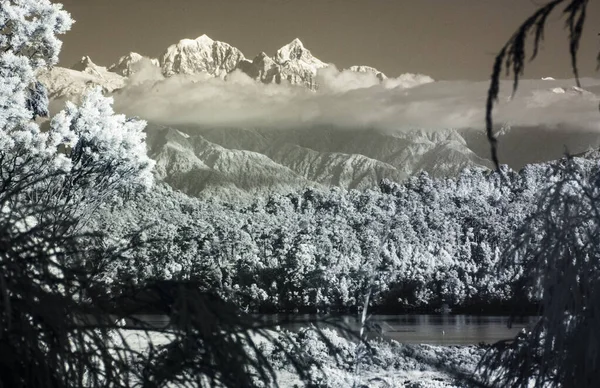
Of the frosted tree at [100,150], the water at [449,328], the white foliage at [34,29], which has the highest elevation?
the white foliage at [34,29]

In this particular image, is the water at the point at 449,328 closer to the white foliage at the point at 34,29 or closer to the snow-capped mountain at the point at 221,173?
the white foliage at the point at 34,29

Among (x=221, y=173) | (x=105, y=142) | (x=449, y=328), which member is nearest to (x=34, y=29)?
(x=105, y=142)

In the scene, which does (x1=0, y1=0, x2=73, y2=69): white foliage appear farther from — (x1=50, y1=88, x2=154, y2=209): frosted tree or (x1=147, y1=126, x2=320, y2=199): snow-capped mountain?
(x1=147, y1=126, x2=320, y2=199): snow-capped mountain

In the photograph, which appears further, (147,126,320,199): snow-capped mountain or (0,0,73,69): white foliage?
(147,126,320,199): snow-capped mountain

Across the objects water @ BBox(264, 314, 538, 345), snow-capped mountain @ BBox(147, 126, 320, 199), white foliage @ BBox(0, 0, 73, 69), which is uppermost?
snow-capped mountain @ BBox(147, 126, 320, 199)

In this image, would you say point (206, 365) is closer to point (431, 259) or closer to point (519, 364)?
point (519, 364)

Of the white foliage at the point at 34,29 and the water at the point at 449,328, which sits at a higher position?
the white foliage at the point at 34,29

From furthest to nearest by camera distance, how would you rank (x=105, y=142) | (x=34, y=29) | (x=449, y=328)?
(x=449, y=328) < (x=105, y=142) < (x=34, y=29)

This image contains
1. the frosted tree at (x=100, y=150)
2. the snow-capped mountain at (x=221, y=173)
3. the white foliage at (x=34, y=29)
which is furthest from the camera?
the snow-capped mountain at (x=221, y=173)

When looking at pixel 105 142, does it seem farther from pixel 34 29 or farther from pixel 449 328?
pixel 449 328

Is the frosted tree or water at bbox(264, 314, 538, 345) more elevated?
the frosted tree

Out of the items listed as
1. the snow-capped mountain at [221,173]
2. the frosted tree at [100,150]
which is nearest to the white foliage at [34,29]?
the frosted tree at [100,150]

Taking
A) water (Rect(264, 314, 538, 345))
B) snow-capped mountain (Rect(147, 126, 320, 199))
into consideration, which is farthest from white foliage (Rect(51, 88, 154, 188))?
snow-capped mountain (Rect(147, 126, 320, 199))
